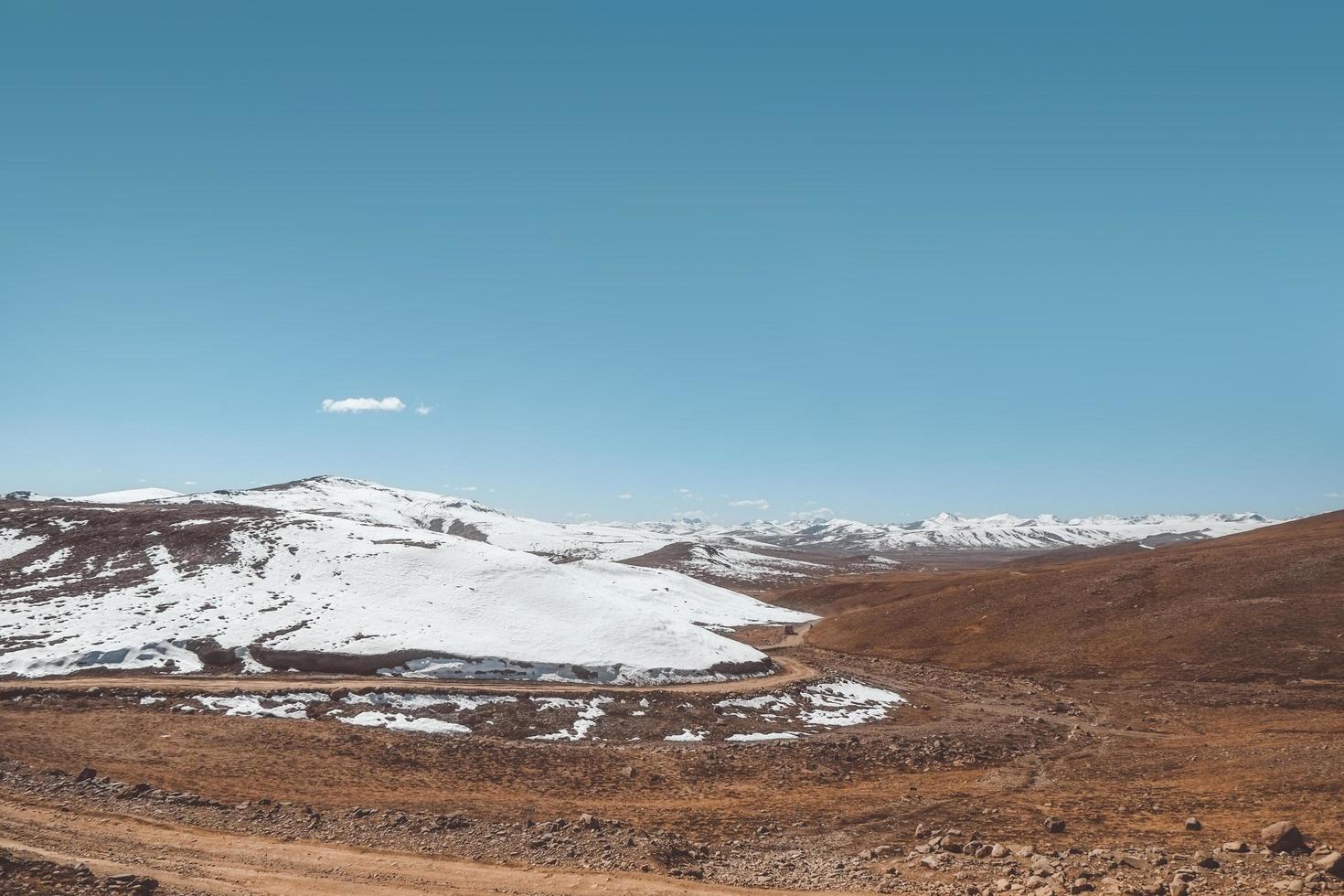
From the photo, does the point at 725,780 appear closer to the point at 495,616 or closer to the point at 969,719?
the point at 969,719

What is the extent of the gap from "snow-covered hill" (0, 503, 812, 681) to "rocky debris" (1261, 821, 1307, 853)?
23824 millimetres

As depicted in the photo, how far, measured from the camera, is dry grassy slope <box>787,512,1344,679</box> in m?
37.2

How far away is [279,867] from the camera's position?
12.4 m

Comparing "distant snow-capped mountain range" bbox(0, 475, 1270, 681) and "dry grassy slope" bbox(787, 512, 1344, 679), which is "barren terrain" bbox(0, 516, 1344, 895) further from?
"distant snow-capped mountain range" bbox(0, 475, 1270, 681)

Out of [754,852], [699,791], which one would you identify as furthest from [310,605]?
[754,852]

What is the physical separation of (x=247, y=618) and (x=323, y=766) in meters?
19.2

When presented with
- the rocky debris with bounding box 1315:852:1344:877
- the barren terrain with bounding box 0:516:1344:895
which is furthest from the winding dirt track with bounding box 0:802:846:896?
the rocky debris with bounding box 1315:852:1344:877

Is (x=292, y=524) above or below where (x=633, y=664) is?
above

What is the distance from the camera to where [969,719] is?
1150 inches

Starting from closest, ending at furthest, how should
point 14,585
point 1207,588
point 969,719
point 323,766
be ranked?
1. point 323,766
2. point 969,719
3. point 14,585
4. point 1207,588

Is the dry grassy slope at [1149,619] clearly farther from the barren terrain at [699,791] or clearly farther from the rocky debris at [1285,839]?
the rocky debris at [1285,839]

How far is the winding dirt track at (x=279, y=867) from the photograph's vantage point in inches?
459

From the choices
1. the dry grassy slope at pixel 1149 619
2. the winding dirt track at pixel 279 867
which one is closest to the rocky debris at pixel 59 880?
the winding dirt track at pixel 279 867

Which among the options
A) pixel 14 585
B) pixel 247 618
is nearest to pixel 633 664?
pixel 247 618
